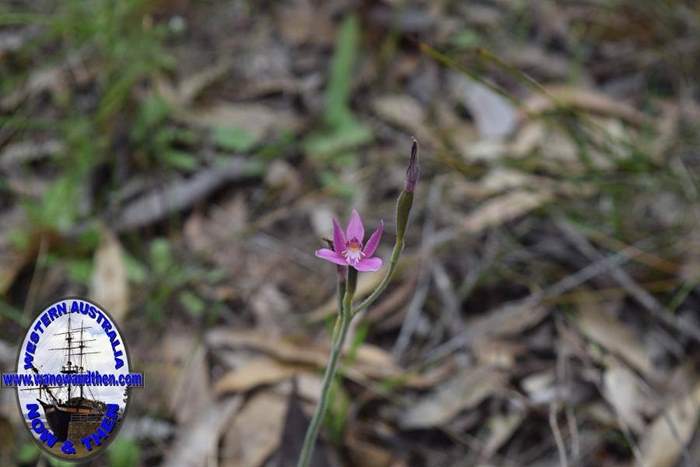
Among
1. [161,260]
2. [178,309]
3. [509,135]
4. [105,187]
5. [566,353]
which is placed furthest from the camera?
[509,135]

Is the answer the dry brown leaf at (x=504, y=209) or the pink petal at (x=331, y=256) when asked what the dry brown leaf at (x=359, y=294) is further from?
the pink petal at (x=331, y=256)

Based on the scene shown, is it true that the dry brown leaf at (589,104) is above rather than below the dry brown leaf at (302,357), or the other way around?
above

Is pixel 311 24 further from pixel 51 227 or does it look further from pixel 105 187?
pixel 51 227

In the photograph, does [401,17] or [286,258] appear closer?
[286,258]

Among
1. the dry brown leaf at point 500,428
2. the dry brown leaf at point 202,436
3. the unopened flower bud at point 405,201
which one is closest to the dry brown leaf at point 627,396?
the dry brown leaf at point 500,428

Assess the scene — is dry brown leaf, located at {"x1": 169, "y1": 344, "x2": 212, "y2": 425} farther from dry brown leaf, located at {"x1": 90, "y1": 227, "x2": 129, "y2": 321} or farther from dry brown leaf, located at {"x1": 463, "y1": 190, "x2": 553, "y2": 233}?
dry brown leaf, located at {"x1": 463, "y1": 190, "x2": 553, "y2": 233}

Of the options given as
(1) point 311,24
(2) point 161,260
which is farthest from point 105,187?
(1) point 311,24

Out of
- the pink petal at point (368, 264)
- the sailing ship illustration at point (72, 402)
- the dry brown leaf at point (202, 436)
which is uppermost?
the pink petal at point (368, 264)

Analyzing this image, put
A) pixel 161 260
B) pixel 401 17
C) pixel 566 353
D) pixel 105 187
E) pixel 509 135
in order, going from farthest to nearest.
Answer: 1. pixel 401 17
2. pixel 509 135
3. pixel 105 187
4. pixel 161 260
5. pixel 566 353
